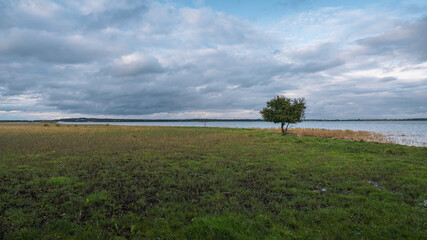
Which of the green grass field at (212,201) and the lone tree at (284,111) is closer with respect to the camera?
the green grass field at (212,201)

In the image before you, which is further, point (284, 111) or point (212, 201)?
point (284, 111)

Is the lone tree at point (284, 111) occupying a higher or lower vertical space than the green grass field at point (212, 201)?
higher

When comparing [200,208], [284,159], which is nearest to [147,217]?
[200,208]

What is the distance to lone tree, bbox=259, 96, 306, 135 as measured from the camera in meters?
39.5

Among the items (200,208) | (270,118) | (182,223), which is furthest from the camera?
(270,118)

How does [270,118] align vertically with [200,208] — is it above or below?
above

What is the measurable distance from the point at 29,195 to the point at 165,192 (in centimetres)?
553

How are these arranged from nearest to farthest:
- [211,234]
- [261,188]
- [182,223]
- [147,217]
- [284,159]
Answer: [211,234]
[182,223]
[147,217]
[261,188]
[284,159]

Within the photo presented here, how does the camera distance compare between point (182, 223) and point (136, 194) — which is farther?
point (136, 194)

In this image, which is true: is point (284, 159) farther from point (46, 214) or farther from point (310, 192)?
point (46, 214)

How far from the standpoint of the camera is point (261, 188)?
10156 millimetres

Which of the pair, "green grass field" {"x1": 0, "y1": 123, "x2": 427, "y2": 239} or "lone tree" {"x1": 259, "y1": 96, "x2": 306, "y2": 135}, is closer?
"green grass field" {"x1": 0, "y1": 123, "x2": 427, "y2": 239}

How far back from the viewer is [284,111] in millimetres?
39656

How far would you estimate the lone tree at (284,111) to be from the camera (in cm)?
3947
